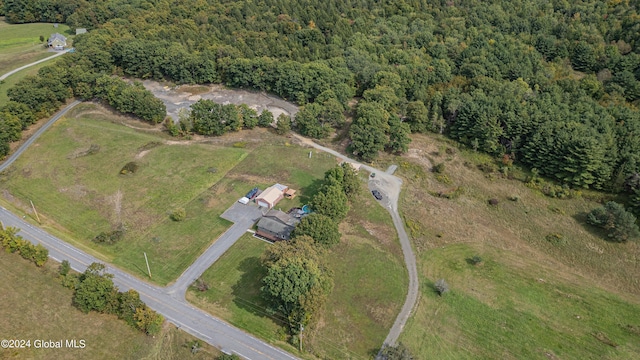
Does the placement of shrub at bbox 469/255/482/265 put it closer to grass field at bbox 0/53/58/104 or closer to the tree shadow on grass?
the tree shadow on grass

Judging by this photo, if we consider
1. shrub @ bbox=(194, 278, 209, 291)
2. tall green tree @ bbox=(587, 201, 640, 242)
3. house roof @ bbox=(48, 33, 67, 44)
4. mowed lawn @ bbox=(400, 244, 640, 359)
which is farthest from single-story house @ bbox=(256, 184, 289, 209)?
house roof @ bbox=(48, 33, 67, 44)

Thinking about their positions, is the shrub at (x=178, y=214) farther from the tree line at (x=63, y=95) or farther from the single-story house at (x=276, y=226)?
the tree line at (x=63, y=95)

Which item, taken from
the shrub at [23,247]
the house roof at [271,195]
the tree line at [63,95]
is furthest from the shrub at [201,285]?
the tree line at [63,95]

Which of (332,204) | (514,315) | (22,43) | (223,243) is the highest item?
(332,204)

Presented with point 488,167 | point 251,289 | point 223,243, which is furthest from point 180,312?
point 488,167

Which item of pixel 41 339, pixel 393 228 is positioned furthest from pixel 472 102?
pixel 41 339

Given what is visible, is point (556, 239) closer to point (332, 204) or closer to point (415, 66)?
point (332, 204)
